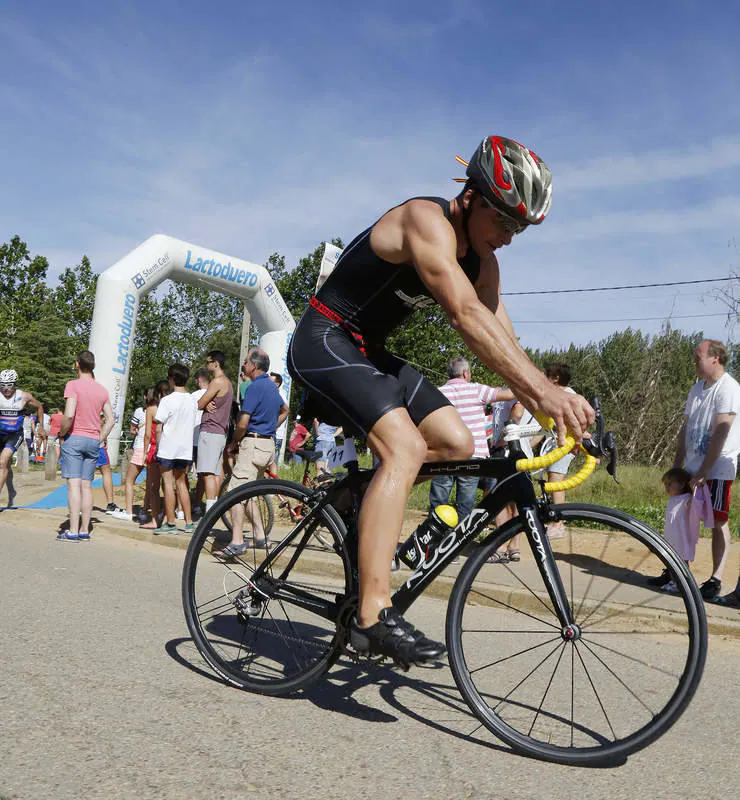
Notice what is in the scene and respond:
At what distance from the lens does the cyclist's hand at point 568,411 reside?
259cm

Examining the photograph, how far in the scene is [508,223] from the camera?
2.93 metres

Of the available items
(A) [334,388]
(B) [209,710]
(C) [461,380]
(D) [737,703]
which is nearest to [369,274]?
(A) [334,388]

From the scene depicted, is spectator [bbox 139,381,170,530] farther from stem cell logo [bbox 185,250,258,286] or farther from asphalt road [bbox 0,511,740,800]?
stem cell logo [bbox 185,250,258,286]

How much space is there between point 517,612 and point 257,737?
153 cm

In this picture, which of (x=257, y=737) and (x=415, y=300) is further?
(x=415, y=300)

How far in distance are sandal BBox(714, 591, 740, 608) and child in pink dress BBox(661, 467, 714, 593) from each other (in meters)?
0.40

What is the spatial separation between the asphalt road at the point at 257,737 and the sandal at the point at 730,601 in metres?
1.56

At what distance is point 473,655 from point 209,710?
1037 mm

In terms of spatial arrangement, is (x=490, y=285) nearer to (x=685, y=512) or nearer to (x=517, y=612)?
(x=517, y=612)

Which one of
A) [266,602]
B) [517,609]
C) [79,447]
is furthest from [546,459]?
[79,447]

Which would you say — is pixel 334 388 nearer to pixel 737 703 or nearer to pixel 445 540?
pixel 445 540

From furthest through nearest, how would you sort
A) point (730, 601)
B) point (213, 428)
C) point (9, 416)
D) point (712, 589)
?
point (9, 416) < point (213, 428) < point (712, 589) < point (730, 601)

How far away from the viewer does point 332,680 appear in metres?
3.50

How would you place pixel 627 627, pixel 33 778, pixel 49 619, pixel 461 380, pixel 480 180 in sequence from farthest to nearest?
pixel 461 380, pixel 49 619, pixel 627 627, pixel 480 180, pixel 33 778
